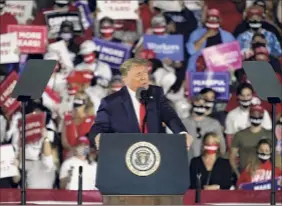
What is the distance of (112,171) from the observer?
27.9 feet

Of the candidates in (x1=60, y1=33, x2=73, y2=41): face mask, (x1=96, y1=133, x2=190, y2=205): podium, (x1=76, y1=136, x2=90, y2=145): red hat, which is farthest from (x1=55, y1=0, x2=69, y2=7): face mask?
(x1=96, y1=133, x2=190, y2=205): podium

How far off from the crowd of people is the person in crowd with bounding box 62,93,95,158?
10 mm

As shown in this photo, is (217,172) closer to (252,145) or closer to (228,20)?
(252,145)

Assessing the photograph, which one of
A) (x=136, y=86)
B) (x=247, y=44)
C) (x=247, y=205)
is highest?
(x=247, y=44)

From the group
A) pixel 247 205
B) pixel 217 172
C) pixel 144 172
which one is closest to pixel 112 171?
pixel 144 172

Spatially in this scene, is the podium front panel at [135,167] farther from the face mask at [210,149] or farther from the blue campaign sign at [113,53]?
the blue campaign sign at [113,53]

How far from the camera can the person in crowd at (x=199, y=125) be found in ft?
42.8

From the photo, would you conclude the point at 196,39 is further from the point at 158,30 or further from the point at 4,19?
the point at 4,19

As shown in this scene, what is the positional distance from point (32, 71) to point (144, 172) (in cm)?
123

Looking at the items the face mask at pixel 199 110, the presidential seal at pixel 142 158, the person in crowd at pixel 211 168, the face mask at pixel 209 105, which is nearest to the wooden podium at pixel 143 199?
the presidential seal at pixel 142 158

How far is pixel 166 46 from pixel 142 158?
18.2 feet


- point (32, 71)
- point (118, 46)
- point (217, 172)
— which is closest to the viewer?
point (32, 71)

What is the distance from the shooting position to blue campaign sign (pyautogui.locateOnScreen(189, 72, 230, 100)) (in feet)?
44.8

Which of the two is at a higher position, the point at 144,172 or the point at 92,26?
the point at 92,26
